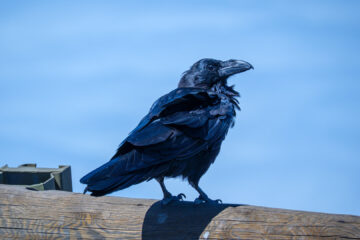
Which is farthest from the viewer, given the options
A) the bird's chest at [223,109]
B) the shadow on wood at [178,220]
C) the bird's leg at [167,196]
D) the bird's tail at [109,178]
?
the bird's chest at [223,109]

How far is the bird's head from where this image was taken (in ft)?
15.4

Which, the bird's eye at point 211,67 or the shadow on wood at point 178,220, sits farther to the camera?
the bird's eye at point 211,67

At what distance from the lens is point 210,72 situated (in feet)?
15.5

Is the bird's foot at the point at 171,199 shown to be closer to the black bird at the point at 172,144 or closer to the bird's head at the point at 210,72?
the black bird at the point at 172,144

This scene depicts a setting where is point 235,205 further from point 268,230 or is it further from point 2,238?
point 2,238

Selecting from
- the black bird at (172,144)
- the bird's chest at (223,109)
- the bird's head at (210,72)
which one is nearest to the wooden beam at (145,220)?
the black bird at (172,144)

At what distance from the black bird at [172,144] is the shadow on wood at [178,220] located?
0.13 metres

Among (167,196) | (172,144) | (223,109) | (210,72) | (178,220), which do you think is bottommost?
(178,220)

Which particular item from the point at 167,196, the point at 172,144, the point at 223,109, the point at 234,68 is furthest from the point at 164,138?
the point at 234,68

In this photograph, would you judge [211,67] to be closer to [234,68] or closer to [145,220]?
[234,68]

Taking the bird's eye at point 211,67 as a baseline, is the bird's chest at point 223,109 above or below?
below

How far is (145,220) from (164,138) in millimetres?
607

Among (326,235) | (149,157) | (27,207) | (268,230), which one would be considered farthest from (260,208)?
(27,207)

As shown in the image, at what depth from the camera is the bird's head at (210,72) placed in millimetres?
4699
